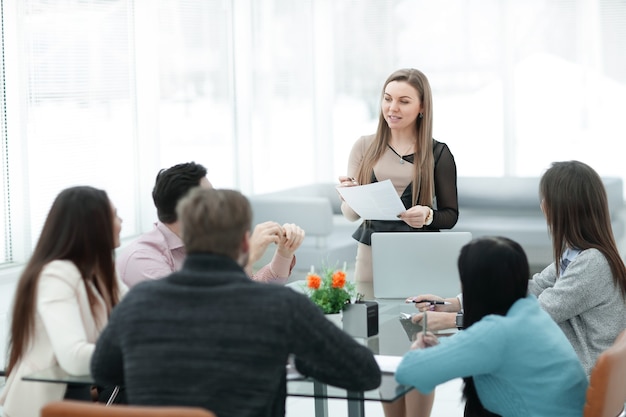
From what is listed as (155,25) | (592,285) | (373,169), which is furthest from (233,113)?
(592,285)

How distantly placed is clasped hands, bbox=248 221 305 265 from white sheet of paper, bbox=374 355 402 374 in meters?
0.67

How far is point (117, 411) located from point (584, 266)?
151 centimetres

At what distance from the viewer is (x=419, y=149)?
3.69 m

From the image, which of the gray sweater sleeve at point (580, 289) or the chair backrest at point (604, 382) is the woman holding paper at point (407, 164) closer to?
the gray sweater sleeve at point (580, 289)

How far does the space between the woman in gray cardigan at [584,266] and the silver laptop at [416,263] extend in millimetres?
491

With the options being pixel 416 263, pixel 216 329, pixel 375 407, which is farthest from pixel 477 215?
pixel 216 329

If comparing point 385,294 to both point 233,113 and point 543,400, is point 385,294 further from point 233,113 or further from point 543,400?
point 233,113

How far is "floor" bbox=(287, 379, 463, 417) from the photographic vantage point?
4035 millimetres

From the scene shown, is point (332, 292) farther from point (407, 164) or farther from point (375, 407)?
point (375, 407)

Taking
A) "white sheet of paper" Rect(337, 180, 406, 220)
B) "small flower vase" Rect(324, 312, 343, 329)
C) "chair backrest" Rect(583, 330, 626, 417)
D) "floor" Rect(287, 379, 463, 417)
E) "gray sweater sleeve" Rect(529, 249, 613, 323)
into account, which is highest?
"white sheet of paper" Rect(337, 180, 406, 220)

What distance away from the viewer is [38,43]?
525 centimetres

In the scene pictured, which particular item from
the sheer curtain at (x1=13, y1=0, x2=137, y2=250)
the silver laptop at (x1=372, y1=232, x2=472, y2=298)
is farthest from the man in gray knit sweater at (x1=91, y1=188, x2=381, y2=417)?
the sheer curtain at (x1=13, y1=0, x2=137, y2=250)

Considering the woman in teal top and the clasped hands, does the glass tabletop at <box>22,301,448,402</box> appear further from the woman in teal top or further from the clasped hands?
the clasped hands

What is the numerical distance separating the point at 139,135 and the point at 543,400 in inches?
180
